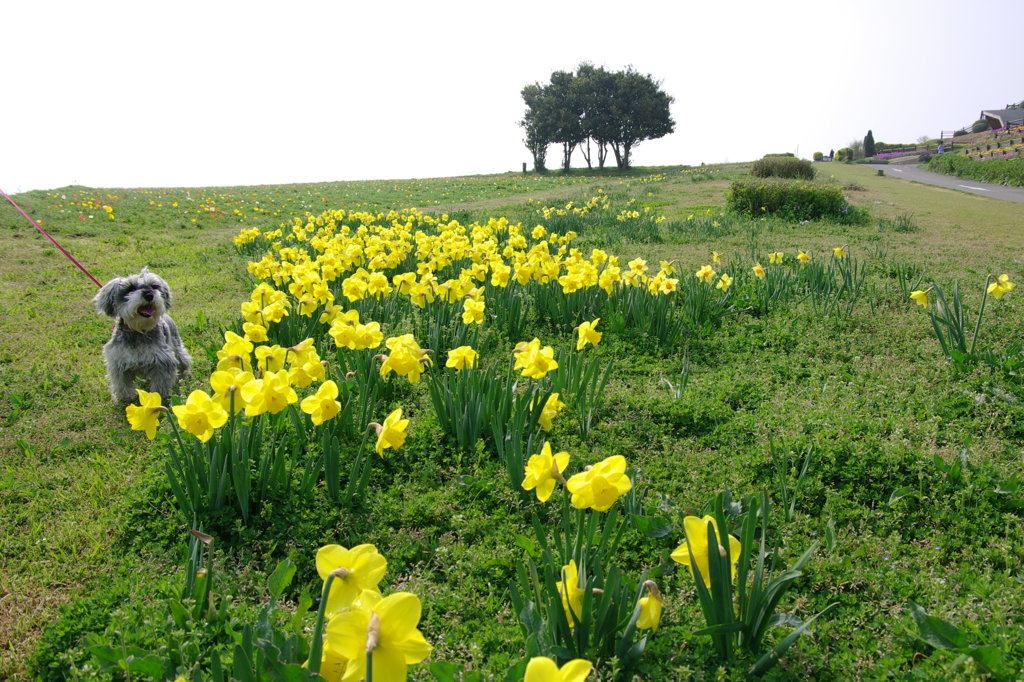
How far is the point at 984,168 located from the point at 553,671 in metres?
32.7

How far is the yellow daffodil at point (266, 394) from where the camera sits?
2006mm

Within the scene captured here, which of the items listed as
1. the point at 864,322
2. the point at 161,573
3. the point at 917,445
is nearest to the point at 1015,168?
the point at 864,322

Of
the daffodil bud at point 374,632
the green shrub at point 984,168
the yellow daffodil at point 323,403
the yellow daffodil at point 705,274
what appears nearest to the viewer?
the daffodil bud at point 374,632

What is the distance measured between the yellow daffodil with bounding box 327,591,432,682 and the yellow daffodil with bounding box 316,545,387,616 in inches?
6.1

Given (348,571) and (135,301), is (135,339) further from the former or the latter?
(348,571)

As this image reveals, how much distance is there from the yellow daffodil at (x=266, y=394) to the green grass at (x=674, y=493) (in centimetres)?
65

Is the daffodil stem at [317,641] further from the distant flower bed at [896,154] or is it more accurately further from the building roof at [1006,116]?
the building roof at [1006,116]

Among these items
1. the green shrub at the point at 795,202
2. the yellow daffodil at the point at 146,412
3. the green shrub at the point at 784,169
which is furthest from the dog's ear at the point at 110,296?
the green shrub at the point at 784,169

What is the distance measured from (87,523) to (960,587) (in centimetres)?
360

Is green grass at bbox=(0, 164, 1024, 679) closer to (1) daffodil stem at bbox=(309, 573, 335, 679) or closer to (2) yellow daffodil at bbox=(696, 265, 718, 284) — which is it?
(2) yellow daffodil at bbox=(696, 265, 718, 284)

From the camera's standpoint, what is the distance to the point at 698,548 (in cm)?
161

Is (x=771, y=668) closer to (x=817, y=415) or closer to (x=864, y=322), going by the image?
(x=817, y=415)

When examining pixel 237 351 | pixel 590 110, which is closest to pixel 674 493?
pixel 237 351

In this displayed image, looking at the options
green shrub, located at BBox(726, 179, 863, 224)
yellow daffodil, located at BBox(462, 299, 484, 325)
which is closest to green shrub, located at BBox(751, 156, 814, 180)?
green shrub, located at BBox(726, 179, 863, 224)
